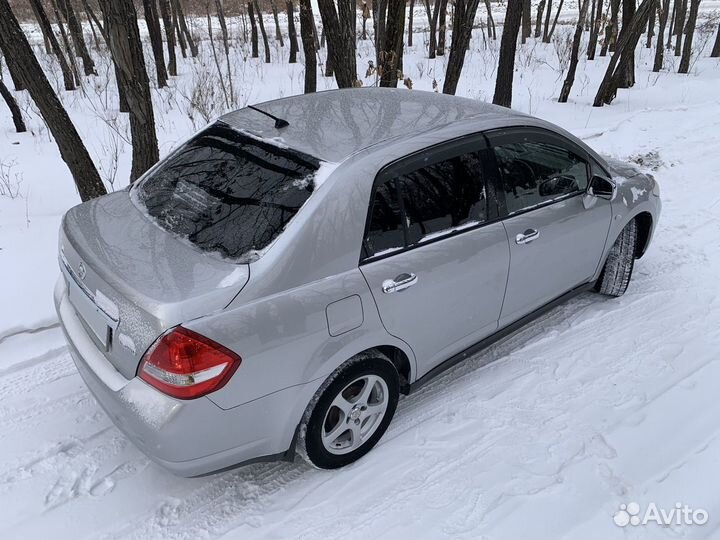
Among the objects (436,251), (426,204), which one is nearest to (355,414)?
(436,251)

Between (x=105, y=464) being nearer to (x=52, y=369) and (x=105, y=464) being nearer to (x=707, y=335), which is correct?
(x=52, y=369)

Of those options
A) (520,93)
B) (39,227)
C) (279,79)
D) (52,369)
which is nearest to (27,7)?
(279,79)

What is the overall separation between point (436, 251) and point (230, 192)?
1.09 meters

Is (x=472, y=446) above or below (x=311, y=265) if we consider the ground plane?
below

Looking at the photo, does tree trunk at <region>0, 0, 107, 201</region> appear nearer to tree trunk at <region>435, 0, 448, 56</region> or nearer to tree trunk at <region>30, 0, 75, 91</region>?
tree trunk at <region>30, 0, 75, 91</region>

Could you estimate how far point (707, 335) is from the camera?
3.85 metres

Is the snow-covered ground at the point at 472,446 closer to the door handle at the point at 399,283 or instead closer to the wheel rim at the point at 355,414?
the wheel rim at the point at 355,414

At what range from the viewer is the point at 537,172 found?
3436 millimetres

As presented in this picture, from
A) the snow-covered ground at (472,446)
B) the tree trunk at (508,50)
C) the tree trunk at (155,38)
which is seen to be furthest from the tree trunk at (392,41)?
the tree trunk at (155,38)

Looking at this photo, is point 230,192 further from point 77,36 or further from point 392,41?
point 77,36

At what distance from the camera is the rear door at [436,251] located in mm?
2721

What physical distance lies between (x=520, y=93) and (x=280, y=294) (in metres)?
11.8

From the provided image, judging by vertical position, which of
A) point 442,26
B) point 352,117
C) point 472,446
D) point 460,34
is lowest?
point 442,26

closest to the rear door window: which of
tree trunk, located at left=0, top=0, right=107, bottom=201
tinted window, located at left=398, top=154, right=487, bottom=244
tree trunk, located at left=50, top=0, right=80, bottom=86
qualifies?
tinted window, located at left=398, top=154, right=487, bottom=244
